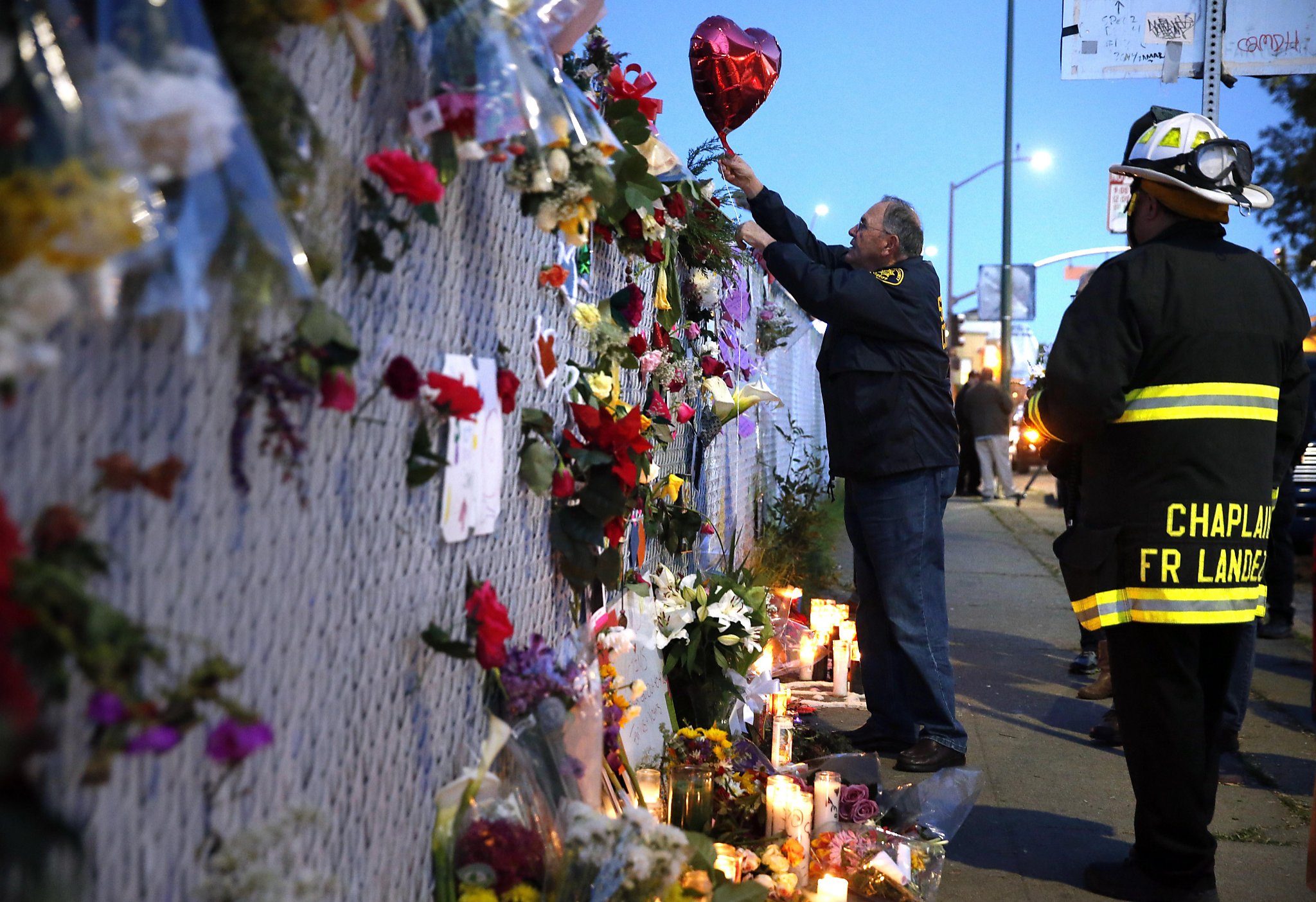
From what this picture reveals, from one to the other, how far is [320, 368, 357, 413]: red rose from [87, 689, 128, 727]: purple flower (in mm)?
490

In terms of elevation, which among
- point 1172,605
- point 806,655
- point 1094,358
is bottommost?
point 806,655

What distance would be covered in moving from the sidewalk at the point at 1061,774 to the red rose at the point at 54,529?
9.07ft

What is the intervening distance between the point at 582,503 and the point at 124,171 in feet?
5.72

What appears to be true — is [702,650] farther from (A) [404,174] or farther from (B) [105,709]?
(B) [105,709]

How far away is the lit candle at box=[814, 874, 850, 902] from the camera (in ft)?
8.96

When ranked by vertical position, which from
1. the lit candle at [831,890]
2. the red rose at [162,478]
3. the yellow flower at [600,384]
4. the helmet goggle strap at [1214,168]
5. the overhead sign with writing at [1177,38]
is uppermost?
the overhead sign with writing at [1177,38]

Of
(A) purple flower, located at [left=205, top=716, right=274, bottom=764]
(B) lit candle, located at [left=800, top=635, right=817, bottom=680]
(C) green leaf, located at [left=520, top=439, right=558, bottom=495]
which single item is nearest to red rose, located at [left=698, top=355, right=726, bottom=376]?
(B) lit candle, located at [left=800, top=635, right=817, bottom=680]

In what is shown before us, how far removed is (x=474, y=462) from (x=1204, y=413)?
1.98 metres

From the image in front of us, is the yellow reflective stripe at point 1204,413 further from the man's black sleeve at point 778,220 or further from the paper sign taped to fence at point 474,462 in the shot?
the paper sign taped to fence at point 474,462

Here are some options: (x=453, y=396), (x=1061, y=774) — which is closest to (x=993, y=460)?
(x=1061, y=774)

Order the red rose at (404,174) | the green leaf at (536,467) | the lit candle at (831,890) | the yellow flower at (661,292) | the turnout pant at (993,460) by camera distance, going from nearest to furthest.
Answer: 1. the red rose at (404,174)
2. the green leaf at (536,467)
3. the lit candle at (831,890)
4. the yellow flower at (661,292)
5. the turnout pant at (993,460)

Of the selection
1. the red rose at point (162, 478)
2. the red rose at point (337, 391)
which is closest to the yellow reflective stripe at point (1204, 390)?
the red rose at point (337, 391)

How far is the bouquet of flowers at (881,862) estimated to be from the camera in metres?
2.91

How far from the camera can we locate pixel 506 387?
7.23 ft
